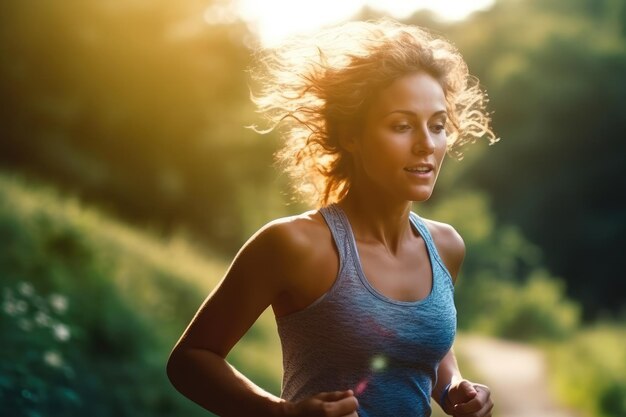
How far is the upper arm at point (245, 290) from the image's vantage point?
2340mm

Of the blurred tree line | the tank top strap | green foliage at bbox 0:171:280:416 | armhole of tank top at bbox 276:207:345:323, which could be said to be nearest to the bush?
the blurred tree line

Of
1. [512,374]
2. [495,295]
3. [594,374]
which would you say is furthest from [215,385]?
[495,295]

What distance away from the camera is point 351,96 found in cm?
259

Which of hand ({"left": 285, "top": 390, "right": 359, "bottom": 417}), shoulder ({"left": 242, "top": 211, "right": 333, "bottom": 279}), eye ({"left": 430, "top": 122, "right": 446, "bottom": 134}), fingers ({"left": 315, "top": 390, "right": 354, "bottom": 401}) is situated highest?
eye ({"left": 430, "top": 122, "right": 446, "bottom": 134})

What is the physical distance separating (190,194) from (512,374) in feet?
27.0

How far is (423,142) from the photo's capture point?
2.48m

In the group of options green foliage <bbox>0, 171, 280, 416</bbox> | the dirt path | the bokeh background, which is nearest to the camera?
green foliage <bbox>0, 171, 280, 416</bbox>

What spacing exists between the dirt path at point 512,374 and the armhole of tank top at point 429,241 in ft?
31.3

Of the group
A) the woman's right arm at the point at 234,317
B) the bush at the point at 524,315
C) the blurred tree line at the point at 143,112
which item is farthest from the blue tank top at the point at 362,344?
the bush at the point at 524,315

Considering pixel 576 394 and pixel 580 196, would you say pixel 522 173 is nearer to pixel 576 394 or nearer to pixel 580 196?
pixel 580 196

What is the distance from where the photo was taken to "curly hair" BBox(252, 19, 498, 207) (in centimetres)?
258

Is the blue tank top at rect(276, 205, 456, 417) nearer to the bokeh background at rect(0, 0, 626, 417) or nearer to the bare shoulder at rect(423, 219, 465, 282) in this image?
the bare shoulder at rect(423, 219, 465, 282)

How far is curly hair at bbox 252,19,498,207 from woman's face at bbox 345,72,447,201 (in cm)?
5

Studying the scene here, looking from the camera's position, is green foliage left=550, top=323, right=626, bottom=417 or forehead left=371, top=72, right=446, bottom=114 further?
green foliage left=550, top=323, right=626, bottom=417
